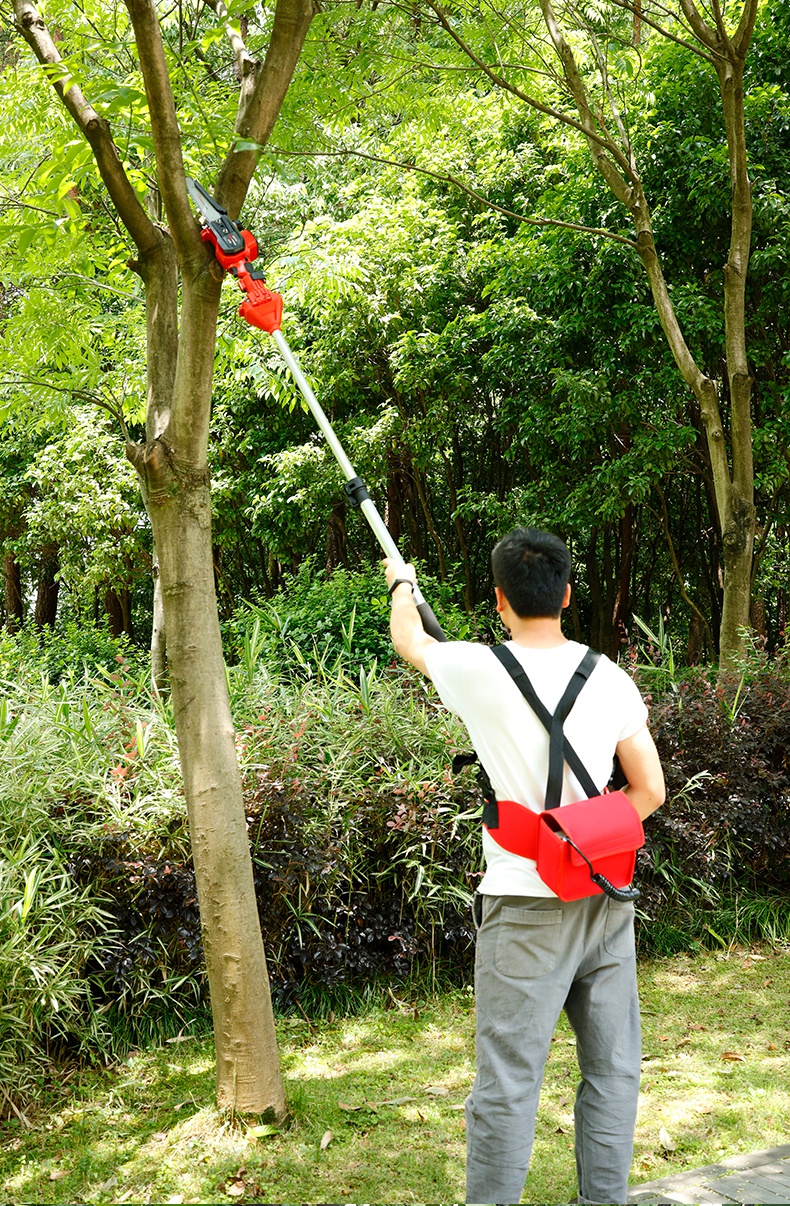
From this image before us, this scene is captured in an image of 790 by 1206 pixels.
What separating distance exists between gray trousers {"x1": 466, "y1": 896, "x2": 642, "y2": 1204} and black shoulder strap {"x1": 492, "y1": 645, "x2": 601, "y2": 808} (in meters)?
0.28

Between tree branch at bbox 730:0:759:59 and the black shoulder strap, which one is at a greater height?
tree branch at bbox 730:0:759:59

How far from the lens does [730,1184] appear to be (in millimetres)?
3045

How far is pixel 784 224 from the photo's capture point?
8.95 meters

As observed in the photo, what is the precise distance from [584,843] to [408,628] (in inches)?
30.9

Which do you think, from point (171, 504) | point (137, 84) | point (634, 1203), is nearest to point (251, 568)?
point (137, 84)

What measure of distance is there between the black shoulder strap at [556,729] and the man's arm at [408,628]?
284mm

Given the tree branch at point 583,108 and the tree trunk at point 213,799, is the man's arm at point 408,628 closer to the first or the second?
the tree trunk at point 213,799

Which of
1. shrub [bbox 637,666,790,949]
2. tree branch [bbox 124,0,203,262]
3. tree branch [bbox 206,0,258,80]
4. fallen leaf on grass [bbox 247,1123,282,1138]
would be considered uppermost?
tree branch [bbox 206,0,258,80]

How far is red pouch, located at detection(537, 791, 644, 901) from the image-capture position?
2379 mm

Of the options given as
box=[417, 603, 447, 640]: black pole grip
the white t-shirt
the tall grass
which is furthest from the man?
the tall grass

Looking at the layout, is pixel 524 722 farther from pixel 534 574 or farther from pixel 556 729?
pixel 534 574

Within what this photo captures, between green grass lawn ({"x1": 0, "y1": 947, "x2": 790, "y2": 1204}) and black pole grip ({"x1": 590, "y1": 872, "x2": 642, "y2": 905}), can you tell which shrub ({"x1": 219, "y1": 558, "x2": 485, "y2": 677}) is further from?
black pole grip ({"x1": 590, "y1": 872, "x2": 642, "y2": 905})

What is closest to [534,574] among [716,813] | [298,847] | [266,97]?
[266,97]

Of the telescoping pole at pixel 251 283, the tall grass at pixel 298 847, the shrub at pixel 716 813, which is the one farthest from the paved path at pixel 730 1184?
the shrub at pixel 716 813
